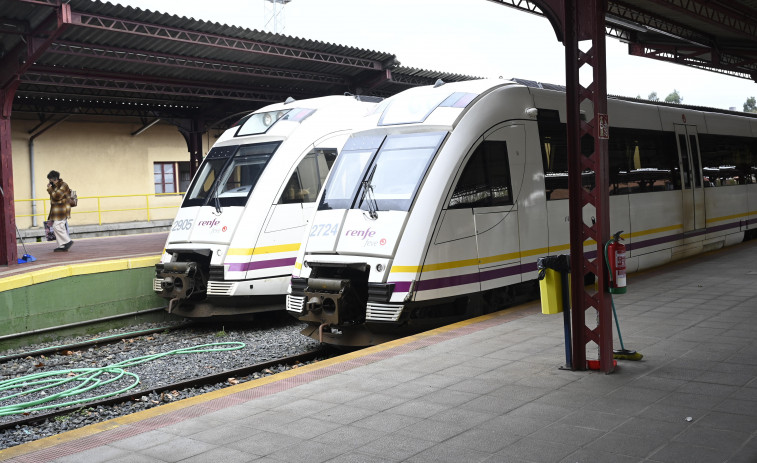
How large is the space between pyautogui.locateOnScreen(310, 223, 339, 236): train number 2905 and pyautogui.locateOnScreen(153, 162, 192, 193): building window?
68.8 ft

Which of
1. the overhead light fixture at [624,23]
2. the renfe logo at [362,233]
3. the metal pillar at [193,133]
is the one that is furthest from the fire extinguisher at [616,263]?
the metal pillar at [193,133]

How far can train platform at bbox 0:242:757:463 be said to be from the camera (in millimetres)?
4754

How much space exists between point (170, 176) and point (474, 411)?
87.3 ft

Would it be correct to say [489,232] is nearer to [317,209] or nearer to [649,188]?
[317,209]

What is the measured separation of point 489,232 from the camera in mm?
9617

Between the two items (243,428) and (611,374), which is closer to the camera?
(243,428)

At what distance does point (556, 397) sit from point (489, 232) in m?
4.03

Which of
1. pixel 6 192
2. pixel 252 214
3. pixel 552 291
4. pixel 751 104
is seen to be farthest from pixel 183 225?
pixel 751 104

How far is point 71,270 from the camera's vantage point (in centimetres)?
1267

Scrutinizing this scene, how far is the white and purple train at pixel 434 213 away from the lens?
29.0 ft

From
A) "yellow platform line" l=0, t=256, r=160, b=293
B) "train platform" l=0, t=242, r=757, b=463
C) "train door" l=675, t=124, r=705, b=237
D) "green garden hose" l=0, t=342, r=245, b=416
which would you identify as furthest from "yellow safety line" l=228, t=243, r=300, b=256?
"train door" l=675, t=124, r=705, b=237

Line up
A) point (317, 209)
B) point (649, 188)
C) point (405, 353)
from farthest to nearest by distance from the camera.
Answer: point (649, 188)
point (317, 209)
point (405, 353)

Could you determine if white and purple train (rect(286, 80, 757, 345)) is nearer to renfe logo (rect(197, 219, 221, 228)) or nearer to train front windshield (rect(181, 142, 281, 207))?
train front windshield (rect(181, 142, 281, 207))

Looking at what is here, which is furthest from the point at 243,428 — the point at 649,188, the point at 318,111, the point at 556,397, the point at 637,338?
the point at 649,188
